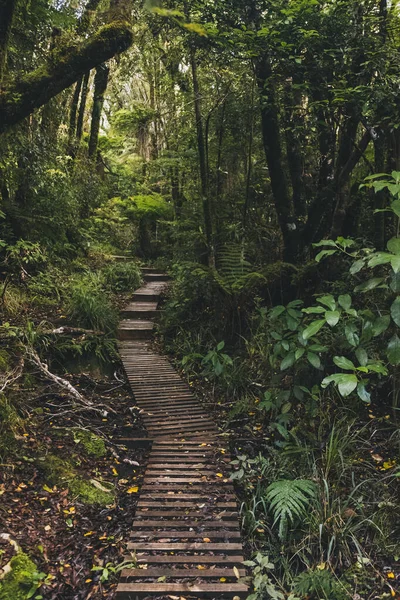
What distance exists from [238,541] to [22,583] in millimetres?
1414

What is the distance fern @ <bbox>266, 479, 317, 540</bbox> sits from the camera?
317cm

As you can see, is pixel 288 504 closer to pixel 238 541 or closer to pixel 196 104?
pixel 238 541

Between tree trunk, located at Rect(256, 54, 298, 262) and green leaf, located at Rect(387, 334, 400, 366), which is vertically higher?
tree trunk, located at Rect(256, 54, 298, 262)

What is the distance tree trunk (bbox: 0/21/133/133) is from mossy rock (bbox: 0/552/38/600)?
4.13 meters

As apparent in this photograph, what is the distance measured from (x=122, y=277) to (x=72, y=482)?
6.99 metres

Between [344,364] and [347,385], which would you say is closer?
[347,385]

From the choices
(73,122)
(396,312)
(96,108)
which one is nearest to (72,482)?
(396,312)

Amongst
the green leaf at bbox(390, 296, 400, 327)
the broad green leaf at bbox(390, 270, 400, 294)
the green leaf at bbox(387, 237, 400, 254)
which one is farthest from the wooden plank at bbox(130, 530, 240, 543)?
the green leaf at bbox(387, 237, 400, 254)

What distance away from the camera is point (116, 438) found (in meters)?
4.59

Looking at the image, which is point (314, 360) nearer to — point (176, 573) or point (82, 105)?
point (176, 573)

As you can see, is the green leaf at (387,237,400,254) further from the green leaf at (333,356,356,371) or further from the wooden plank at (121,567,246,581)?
the wooden plank at (121,567,246,581)

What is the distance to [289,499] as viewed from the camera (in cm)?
322

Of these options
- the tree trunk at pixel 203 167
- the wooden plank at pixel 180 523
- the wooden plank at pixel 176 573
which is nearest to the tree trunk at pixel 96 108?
the tree trunk at pixel 203 167

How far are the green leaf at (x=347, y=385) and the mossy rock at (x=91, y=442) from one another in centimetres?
259
